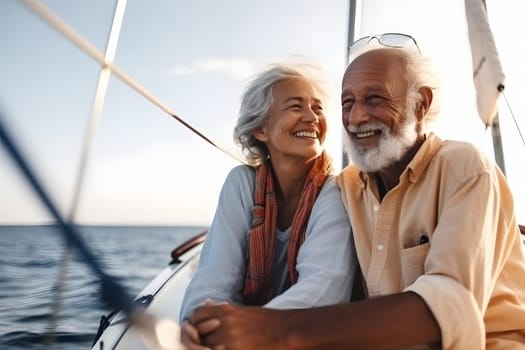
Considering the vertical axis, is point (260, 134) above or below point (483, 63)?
below

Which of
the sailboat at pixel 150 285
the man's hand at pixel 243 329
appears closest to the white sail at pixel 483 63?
the sailboat at pixel 150 285

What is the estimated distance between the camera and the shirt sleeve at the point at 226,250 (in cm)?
151

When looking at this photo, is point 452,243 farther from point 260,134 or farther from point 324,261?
point 260,134

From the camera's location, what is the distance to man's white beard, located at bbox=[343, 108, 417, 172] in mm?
1393

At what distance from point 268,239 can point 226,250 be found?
116mm

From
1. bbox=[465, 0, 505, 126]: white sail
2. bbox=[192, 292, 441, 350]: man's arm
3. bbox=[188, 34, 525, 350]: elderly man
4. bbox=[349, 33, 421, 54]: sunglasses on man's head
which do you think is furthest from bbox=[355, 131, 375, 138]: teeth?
bbox=[465, 0, 505, 126]: white sail

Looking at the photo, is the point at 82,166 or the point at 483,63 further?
the point at 483,63

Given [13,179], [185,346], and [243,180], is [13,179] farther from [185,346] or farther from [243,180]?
[243,180]

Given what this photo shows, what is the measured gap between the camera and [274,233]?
5.26 feet

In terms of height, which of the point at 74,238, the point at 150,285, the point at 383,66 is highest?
the point at 383,66

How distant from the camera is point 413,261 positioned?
4.17 feet

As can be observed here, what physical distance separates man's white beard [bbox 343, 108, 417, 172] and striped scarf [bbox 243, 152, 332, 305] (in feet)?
0.63

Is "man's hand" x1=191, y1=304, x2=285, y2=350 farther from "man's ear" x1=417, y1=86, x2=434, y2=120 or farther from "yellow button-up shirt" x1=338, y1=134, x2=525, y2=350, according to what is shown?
"man's ear" x1=417, y1=86, x2=434, y2=120

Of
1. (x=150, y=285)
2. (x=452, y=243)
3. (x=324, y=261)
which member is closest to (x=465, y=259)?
(x=452, y=243)
